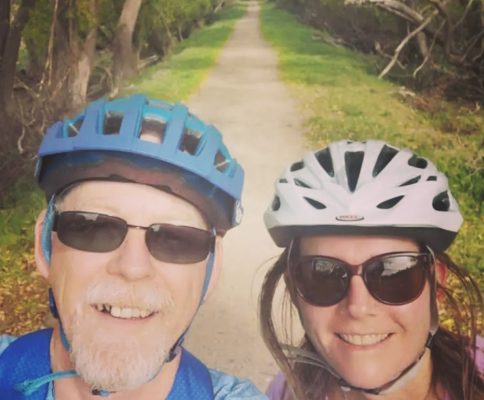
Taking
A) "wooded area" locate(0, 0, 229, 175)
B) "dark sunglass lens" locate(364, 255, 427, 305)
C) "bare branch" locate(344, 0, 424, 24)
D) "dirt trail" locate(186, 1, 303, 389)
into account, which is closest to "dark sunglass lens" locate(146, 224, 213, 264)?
"dark sunglass lens" locate(364, 255, 427, 305)

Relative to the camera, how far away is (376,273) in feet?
4.76

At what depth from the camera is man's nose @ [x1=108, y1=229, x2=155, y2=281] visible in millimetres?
1192

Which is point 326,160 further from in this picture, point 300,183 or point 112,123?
point 112,123

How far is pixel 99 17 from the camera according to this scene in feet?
16.8

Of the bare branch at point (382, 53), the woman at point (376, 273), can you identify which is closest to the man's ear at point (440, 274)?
the woman at point (376, 273)

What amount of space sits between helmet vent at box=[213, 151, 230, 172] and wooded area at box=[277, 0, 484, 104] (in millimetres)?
3707

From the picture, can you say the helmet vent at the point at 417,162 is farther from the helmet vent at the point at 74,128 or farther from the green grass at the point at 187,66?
the green grass at the point at 187,66

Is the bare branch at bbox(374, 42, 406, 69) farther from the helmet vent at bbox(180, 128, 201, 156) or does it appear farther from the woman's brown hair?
the helmet vent at bbox(180, 128, 201, 156)

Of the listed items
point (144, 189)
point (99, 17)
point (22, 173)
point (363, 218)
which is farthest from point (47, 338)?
point (99, 17)

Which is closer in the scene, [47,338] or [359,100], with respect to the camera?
[47,338]

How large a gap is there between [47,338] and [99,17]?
4.33 meters

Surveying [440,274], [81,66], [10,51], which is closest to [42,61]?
[81,66]

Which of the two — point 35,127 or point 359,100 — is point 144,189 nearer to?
point 35,127

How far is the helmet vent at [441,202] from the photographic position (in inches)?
62.1
